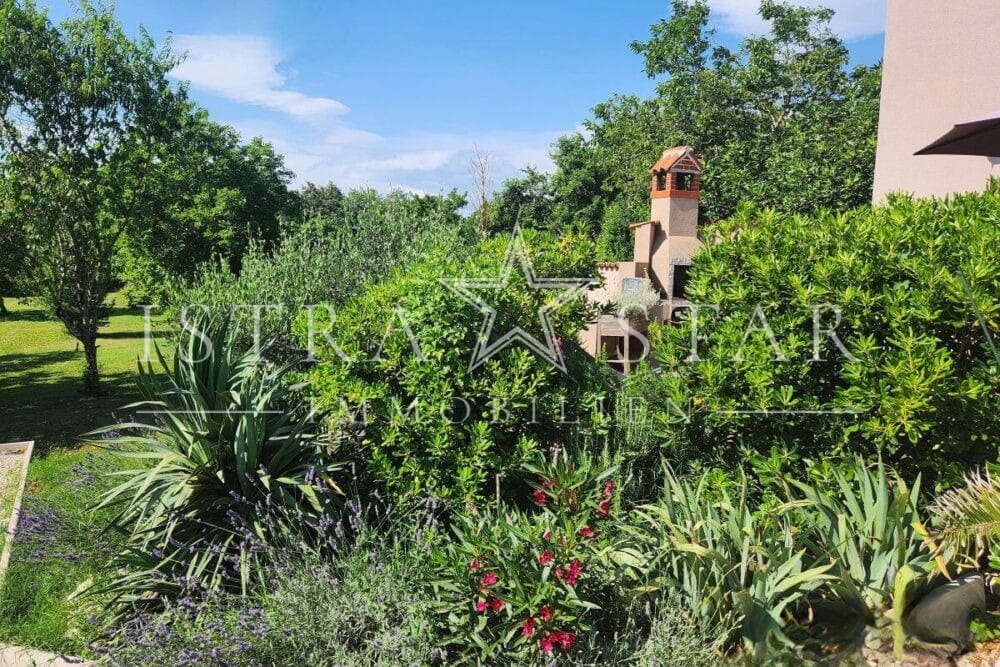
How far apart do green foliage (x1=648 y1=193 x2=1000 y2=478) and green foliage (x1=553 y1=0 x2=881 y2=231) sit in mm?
16274

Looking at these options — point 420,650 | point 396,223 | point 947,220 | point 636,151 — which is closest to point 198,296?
point 396,223

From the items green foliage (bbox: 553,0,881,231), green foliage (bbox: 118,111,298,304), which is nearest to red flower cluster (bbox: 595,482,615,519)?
green foliage (bbox: 118,111,298,304)

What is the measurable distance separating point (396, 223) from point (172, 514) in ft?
15.8

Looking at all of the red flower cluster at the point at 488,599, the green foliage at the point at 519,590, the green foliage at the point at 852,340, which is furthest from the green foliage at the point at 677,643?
the green foliage at the point at 852,340

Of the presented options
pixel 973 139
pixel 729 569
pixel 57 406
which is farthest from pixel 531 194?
pixel 729 569

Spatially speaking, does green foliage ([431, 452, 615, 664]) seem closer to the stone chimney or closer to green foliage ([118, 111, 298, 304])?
green foliage ([118, 111, 298, 304])

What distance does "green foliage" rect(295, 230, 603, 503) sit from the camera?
439 centimetres

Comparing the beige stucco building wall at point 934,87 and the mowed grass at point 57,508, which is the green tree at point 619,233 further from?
the mowed grass at point 57,508

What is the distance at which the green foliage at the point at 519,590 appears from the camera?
9.75 feet

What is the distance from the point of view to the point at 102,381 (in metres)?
13.7

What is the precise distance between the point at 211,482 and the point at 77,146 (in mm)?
10645

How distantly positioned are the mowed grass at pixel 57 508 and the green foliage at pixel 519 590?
219 cm

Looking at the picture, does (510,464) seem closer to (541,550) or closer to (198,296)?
(541,550)

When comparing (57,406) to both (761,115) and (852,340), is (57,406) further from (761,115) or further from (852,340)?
(761,115)
